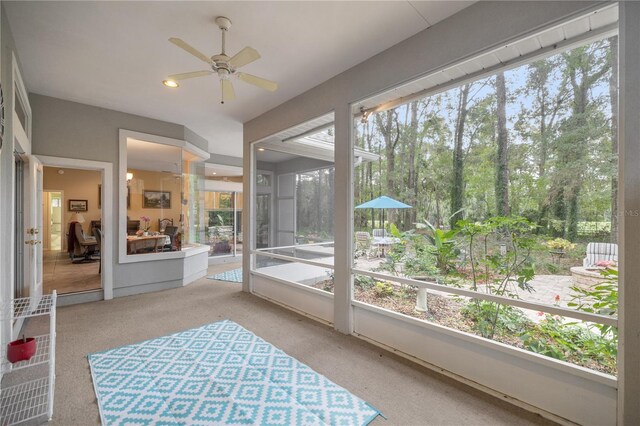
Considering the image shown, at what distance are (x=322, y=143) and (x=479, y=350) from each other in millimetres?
2985

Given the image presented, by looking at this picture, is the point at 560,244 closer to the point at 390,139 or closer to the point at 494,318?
the point at 494,318

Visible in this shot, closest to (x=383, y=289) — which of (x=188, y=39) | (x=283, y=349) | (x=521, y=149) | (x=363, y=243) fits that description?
(x=363, y=243)

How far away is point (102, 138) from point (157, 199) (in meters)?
1.27

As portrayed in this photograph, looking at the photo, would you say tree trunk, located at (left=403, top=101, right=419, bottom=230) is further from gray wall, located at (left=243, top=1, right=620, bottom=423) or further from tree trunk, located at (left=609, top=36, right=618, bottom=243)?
tree trunk, located at (left=609, top=36, right=618, bottom=243)

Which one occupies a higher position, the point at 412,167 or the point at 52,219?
the point at 412,167

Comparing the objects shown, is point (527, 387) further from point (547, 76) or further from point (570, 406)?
point (547, 76)

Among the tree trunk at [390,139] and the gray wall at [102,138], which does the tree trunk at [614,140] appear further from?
the gray wall at [102,138]

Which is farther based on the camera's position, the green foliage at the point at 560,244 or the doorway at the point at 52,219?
the doorway at the point at 52,219

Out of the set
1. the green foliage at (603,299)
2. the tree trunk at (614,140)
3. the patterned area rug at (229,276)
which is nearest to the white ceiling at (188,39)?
the tree trunk at (614,140)

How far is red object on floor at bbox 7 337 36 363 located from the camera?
1752 millimetres

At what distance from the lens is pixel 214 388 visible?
215cm

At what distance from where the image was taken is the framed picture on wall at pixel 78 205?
28.0ft

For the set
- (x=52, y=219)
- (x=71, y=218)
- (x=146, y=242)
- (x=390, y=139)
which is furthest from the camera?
(x=52, y=219)

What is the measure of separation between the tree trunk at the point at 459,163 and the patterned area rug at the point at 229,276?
4280 millimetres
